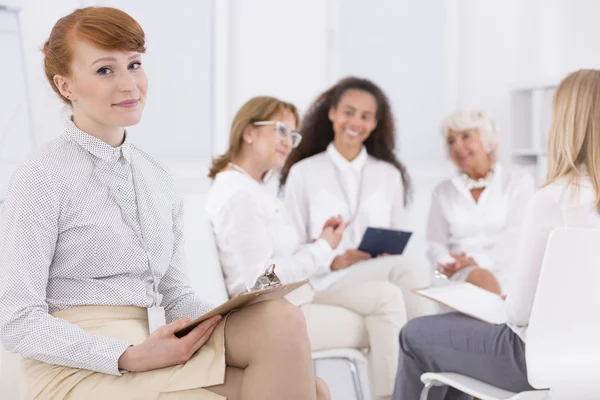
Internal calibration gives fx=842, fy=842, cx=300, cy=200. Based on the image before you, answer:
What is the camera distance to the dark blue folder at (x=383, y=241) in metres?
3.54

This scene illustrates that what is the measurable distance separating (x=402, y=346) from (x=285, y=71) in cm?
291

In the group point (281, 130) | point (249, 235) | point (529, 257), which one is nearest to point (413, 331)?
point (529, 257)

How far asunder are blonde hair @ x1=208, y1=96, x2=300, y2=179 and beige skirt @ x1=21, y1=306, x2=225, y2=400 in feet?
4.90

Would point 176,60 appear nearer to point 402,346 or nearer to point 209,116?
point 209,116

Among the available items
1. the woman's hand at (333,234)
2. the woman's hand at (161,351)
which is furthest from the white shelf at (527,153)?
the woman's hand at (161,351)

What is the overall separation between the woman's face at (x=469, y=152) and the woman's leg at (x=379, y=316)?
1.25 meters

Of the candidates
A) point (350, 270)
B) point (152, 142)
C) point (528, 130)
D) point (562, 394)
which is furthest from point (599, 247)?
point (528, 130)

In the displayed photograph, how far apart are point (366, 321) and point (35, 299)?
5.84 ft

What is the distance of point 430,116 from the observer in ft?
19.8

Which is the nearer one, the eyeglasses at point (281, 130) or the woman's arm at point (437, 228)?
the eyeglasses at point (281, 130)

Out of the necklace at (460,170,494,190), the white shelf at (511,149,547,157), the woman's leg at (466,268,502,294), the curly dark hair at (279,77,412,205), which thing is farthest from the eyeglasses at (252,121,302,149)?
the white shelf at (511,149,547,157)

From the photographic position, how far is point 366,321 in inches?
128

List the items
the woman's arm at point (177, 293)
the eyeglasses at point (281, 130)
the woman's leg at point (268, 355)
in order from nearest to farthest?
the woman's leg at point (268, 355) < the woman's arm at point (177, 293) < the eyeglasses at point (281, 130)

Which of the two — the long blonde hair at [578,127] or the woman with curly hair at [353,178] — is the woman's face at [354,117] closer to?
the woman with curly hair at [353,178]
